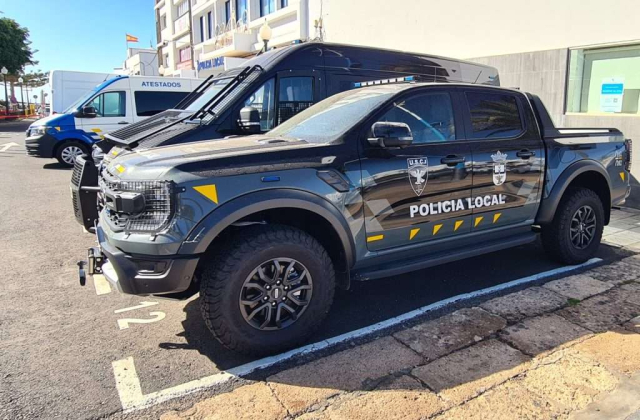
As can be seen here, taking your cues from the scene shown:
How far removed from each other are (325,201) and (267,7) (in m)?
20.7

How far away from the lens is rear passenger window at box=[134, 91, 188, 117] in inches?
457

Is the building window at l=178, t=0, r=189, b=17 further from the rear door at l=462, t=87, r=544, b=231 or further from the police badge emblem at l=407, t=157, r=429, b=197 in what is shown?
the police badge emblem at l=407, t=157, r=429, b=197

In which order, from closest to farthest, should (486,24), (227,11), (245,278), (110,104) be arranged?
(245,278) < (486,24) < (110,104) < (227,11)

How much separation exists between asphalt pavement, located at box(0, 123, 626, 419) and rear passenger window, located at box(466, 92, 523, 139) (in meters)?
1.42

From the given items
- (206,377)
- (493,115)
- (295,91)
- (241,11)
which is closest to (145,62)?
(241,11)

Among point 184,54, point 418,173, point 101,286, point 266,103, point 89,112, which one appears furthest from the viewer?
point 184,54

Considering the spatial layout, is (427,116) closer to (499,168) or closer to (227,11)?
(499,168)

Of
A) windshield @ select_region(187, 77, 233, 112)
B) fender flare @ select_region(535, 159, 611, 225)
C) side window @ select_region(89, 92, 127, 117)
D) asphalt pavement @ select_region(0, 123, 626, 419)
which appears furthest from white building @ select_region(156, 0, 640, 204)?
side window @ select_region(89, 92, 127, 117)

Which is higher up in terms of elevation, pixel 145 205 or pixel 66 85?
pixel 66 85

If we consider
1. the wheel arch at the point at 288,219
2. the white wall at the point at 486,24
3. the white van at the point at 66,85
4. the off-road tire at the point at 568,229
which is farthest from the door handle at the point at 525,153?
the white van at the point at 66,85

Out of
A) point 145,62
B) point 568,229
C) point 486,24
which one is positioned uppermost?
point 145,62

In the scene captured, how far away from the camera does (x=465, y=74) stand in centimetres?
840

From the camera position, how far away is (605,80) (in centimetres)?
807

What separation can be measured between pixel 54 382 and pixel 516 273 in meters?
4.09
